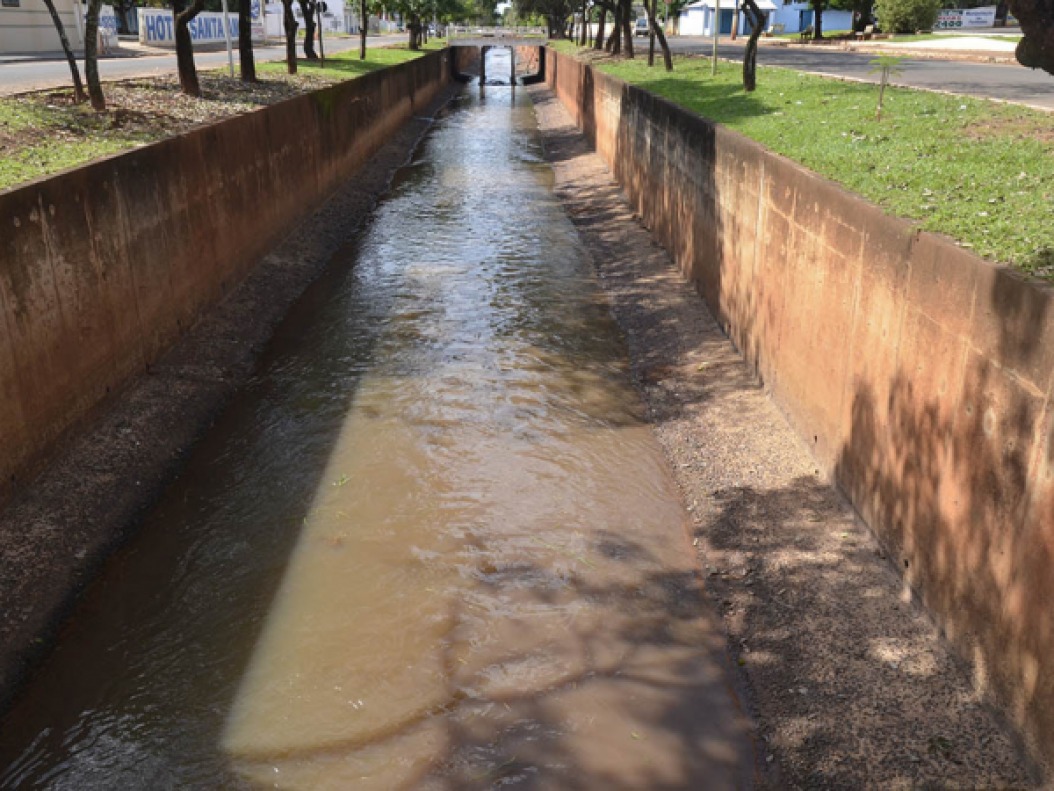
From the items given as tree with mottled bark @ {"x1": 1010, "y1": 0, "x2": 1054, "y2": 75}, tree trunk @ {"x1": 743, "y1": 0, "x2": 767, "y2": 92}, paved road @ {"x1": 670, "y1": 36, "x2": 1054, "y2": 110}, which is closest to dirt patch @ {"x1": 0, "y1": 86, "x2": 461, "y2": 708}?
tree with mottled bark @ {"x1": 1010, "y1": 0, "x2": 1054, "y2": 75}

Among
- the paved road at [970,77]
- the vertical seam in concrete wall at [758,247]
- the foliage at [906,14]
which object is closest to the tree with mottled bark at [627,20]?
the paved road at [970,77]

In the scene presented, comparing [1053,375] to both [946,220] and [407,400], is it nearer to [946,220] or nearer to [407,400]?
[946,220]

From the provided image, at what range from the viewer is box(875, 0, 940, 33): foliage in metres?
40.0

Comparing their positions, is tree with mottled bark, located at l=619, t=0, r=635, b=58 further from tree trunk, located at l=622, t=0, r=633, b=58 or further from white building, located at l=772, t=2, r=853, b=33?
white building, located at l=772, t=2, r=853, b=33

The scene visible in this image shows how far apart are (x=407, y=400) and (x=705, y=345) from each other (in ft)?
12.0

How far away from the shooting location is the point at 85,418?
834cm

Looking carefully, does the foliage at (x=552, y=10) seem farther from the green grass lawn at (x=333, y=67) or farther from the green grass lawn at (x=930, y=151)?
the green grass lawn at (x=930, y=151)

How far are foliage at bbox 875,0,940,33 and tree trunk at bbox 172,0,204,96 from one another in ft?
111

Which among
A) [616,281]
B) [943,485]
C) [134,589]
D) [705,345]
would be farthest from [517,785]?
[616,281]

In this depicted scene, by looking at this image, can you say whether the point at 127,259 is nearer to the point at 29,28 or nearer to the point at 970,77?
the point at 970,77

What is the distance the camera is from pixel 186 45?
16.0 m

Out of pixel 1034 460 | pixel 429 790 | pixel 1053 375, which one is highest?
pixel 1053 375

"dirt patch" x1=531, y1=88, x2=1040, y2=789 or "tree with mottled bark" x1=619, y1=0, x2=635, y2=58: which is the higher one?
"tree with mottled bark" x1=619, y1=0, x2=635, y2=58

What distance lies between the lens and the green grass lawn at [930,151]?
624 centimetres
